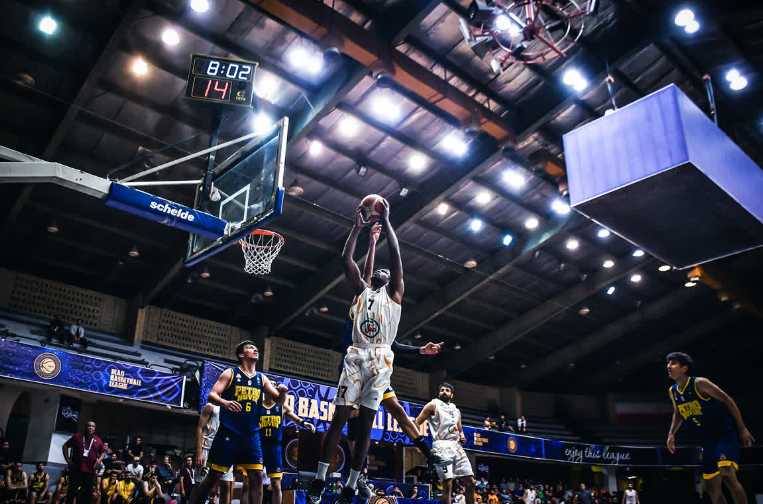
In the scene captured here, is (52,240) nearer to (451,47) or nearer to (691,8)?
(451,47)

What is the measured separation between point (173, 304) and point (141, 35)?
34.7 feet

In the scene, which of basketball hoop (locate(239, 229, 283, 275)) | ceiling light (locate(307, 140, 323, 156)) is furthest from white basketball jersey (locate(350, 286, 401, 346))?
ceiling light (locate(307, 140, 323, 156))

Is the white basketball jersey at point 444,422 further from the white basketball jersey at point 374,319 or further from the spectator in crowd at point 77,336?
the spectator in crowd at point 77,336

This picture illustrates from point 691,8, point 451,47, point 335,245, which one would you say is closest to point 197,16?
point 451,47

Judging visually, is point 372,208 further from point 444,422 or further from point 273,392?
point 444,422

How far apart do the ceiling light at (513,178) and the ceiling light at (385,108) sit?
4.30m

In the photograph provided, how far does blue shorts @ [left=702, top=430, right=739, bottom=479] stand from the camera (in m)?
5.93

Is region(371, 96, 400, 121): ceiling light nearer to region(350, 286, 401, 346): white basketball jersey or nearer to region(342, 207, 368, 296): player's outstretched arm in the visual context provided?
region(342, 207, 368, 296): player's outstretched arm

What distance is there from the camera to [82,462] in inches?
395

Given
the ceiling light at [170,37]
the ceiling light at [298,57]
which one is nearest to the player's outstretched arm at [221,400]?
the ceiling light at [170,37]

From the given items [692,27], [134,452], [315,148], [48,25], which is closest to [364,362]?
[48,25]

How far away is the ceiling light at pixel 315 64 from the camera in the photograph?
1277 cm

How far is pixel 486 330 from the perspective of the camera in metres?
25.6

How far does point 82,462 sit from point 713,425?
373 inches
